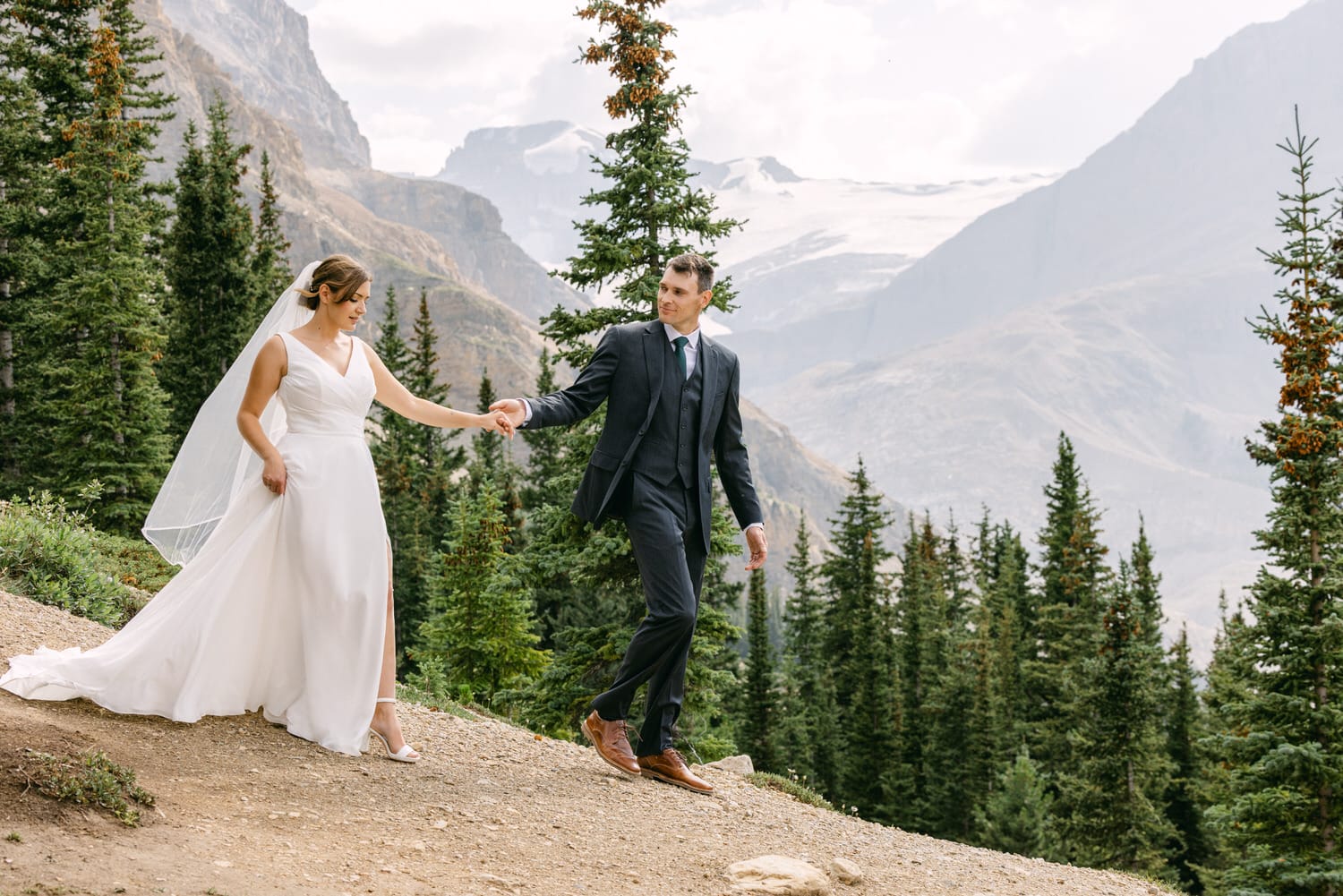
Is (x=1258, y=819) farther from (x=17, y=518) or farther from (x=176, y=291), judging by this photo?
(x=176, y=291)

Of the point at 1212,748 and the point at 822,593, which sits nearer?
the point at 1212,748

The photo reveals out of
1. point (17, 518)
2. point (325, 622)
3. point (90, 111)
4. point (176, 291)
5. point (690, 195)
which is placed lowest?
point (325, 622)

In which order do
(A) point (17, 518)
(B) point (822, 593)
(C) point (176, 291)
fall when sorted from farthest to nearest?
(B) point (822, 593) → (C) point (176, 291) → (A) point (17, 518)

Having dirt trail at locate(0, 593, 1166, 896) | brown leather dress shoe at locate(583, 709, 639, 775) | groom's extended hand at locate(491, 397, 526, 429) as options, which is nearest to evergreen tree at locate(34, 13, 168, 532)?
dirt trail at locate(0, 593, 1166, 896)

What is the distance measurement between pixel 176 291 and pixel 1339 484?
35.0m

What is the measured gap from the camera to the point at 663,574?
6.44 meters

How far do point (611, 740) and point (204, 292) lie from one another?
3417cm

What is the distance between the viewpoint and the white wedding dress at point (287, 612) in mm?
6129

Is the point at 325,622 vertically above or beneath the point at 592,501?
beneath

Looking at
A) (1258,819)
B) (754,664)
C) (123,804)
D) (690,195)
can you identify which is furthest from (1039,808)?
(123,804)

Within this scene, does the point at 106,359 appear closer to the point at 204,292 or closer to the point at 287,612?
the point at 204,292

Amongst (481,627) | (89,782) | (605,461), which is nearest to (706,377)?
(605,461)

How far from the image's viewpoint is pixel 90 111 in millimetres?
32375

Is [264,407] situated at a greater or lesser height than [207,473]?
greater
